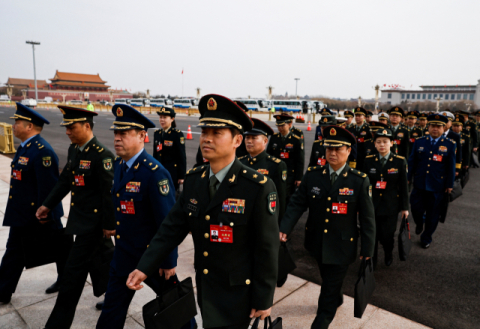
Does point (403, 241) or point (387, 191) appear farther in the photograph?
point (387, 191)

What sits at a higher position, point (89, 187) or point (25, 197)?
point (89, 187)

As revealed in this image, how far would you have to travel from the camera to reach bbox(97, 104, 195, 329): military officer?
9.49ft

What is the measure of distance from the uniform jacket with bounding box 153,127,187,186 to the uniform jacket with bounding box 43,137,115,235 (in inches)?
132

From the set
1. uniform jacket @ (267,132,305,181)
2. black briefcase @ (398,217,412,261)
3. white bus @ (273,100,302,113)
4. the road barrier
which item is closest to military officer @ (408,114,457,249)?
black briefcase @ (398,217,412,261)

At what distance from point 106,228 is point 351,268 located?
3.60 meters

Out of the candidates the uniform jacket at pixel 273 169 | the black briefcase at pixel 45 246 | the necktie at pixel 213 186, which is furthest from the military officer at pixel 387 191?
the black briefcase at pixel 45 246

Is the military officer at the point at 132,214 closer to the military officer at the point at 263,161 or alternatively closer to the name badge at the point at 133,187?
the name badge at the point at 133,187

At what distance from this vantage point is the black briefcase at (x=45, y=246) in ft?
12.4

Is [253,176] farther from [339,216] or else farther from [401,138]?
[401,138]

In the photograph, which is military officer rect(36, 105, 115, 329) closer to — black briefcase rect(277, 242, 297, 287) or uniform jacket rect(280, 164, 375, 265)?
black briefcase rect(277, 242, 297, 287)

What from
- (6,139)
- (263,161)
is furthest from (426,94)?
(263,161)

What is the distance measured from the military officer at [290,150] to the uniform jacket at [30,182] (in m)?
4.10

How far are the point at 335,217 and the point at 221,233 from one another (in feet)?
5.85

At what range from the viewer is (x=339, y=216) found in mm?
3574
